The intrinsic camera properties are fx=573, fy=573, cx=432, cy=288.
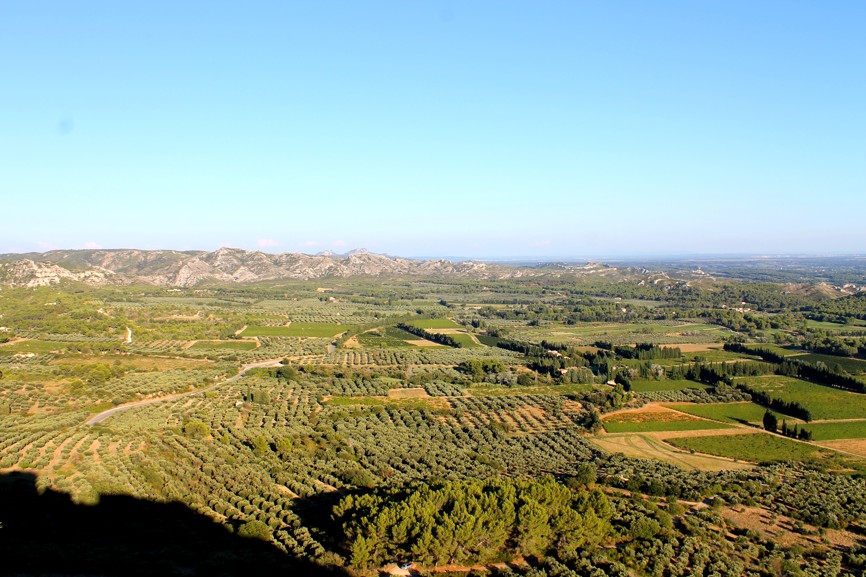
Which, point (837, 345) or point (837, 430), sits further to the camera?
point (837, 345)

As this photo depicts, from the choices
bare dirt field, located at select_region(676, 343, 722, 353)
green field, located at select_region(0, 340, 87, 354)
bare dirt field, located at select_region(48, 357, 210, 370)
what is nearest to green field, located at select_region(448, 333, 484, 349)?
bare dirt field, located at select_region(676, 343, 722, 353)

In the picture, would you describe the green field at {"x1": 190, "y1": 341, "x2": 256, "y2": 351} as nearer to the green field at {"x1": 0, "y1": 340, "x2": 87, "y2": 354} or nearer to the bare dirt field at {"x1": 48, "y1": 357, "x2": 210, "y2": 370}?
the bare dirt field at {"x1": 48, "y1": 357, "x2": 210, "y2": 370}

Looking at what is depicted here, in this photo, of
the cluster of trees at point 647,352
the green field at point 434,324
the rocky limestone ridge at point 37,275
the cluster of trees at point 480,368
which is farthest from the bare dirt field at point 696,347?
the rocky limestone ridge at point 37,275

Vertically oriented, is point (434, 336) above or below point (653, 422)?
above

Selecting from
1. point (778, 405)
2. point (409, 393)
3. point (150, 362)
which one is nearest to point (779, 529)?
point (778, 405)

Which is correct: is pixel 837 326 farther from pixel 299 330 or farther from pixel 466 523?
pixel 466 523

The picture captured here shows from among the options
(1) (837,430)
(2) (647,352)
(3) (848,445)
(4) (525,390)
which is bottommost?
(3) (848,445)

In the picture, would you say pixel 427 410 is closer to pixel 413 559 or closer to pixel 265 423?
pixel 265 423

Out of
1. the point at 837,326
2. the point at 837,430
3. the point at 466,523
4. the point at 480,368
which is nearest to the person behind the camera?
the point at 466,523
